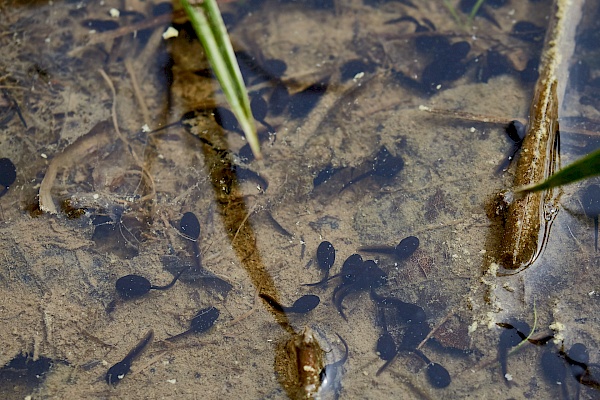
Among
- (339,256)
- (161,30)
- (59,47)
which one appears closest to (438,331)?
(339,256)

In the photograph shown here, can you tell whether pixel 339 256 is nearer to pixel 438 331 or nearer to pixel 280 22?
pixel 438 331

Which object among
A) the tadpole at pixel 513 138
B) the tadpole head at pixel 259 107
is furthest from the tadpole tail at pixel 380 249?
the tadpole head at pixel 259 107

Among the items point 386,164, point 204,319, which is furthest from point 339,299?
point 386,164

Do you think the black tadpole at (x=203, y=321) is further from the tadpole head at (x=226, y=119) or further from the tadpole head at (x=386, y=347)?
the tadpole head at (x=226, y=119)

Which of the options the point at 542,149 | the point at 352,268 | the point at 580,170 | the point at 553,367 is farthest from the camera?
the point at 542,149

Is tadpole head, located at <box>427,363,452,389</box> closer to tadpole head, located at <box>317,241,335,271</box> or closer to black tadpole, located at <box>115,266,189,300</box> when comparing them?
tadpole head, located at <box>317,241,335,271</box>

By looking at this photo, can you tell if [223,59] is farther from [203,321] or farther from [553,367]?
[553,367]
